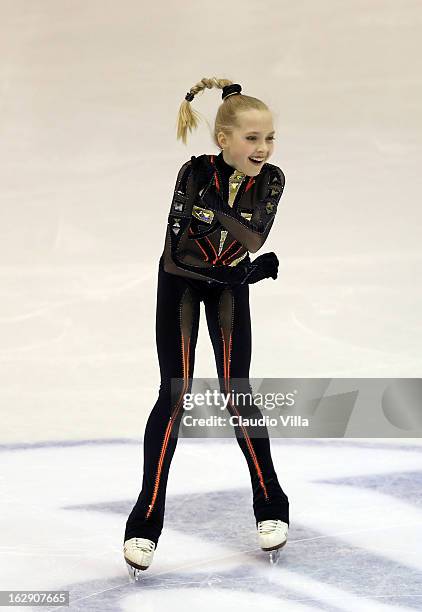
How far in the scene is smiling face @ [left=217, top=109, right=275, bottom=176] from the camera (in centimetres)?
282

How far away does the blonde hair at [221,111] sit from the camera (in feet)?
9.25

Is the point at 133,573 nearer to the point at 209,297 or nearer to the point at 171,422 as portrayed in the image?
the point at 171,422

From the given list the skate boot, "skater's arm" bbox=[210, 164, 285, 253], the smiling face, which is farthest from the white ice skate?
the smiling face

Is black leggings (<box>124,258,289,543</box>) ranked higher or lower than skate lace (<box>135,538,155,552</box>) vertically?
higher

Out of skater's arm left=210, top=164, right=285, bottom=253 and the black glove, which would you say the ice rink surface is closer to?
skater's arm left=210, top=164, right=285, bottom=253

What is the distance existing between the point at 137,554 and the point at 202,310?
2049mm

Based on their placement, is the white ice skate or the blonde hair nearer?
the white ice skate

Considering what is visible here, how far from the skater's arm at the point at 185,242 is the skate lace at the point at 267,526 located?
0.69 meters

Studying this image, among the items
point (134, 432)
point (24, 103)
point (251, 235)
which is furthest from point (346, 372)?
point (24, 103)

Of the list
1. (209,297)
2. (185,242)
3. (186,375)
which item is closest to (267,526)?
(186,375)

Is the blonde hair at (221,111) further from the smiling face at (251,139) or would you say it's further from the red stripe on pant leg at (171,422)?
the red stripe on pant leg at (171,422)

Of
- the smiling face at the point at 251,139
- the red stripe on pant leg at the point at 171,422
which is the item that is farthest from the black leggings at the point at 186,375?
the smiling face at the point at 251,139

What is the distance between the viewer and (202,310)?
4.64m

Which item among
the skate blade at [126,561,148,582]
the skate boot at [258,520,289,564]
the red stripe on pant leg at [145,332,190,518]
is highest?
the red stripe on pant leg at [145,332,190,518]
